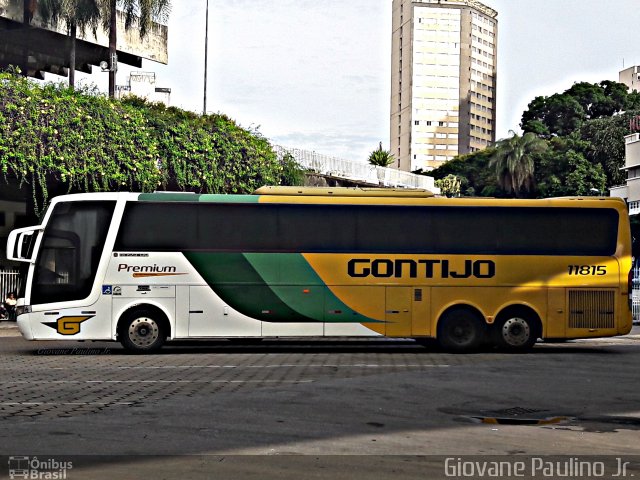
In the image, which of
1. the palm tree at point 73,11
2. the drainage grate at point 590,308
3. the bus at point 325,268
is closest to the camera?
the bus at point 325,268

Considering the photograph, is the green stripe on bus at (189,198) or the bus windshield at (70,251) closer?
the bus windshield at (70,251)

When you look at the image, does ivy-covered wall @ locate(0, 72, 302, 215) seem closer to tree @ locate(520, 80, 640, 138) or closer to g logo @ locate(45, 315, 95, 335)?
g logo @ locate(45, 315, 95, 335)

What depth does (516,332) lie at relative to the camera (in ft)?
74.4

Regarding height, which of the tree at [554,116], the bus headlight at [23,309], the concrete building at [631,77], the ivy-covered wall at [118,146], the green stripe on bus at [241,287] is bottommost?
the bus headlight at [23,309]

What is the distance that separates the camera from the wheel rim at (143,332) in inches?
854

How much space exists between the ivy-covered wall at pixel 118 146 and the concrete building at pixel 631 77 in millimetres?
119896

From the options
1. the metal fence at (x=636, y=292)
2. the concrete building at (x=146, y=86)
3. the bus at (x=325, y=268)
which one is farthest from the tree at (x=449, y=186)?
the bus at (x=325, y=268)

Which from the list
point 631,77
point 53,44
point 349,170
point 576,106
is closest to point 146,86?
point 53,44

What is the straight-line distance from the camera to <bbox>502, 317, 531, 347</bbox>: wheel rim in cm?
2261

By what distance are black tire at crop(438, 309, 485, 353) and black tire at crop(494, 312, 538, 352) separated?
407 millimetres

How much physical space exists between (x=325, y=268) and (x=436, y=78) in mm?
169962

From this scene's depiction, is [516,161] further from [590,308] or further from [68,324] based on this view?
[68,324]

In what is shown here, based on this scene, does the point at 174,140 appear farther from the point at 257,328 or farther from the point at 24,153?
the point at 257,328

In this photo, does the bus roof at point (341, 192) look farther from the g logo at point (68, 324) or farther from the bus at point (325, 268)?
the g logo at point (68, 324)
